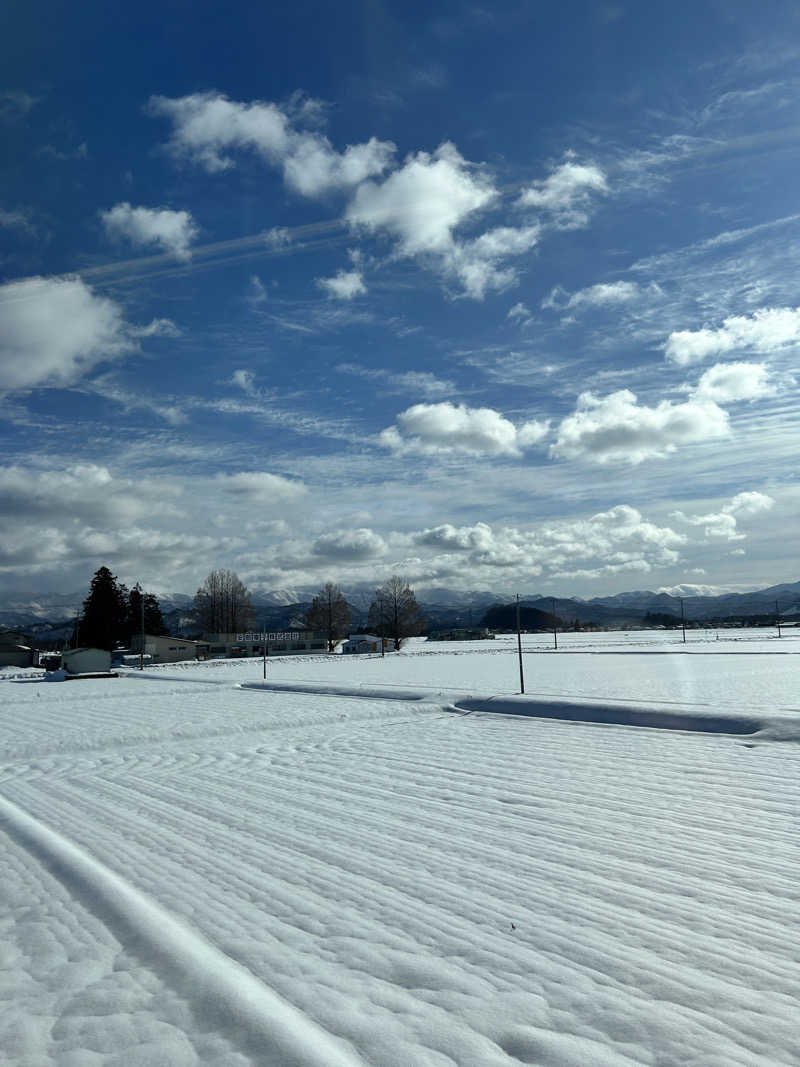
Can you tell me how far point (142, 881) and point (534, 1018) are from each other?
332 centimetres

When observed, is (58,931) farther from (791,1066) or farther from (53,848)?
(791,1066)

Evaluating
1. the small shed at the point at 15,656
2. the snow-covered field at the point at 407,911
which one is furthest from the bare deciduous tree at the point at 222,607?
the snow-covered field at the point at 407,911

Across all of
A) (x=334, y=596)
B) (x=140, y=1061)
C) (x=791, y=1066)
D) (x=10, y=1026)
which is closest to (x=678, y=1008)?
(x=791, y=1066)

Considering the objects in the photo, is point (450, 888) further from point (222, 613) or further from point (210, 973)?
point (222, 613)

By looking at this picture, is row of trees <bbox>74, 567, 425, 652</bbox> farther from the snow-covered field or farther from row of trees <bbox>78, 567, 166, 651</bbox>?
the snow-covered field

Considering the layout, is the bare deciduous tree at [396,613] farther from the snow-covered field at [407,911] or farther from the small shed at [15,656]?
the snow-covered field at [407,911]

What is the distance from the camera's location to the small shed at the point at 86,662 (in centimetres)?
4397

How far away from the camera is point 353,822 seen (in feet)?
23.3

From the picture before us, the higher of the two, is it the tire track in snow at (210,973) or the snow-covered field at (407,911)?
the tire track in snow at (210,973)

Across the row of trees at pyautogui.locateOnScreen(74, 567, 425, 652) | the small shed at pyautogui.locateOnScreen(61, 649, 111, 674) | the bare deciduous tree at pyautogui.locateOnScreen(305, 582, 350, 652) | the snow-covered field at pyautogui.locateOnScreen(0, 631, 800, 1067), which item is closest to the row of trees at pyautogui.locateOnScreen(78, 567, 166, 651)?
the row of trees at pyautogui.locateOnScreen(74, 567, 425, 652)

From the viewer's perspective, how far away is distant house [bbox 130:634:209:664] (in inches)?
2667

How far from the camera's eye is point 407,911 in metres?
4.88

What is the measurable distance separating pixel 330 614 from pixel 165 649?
33.0 metres

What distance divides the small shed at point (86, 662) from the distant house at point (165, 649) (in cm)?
2093
